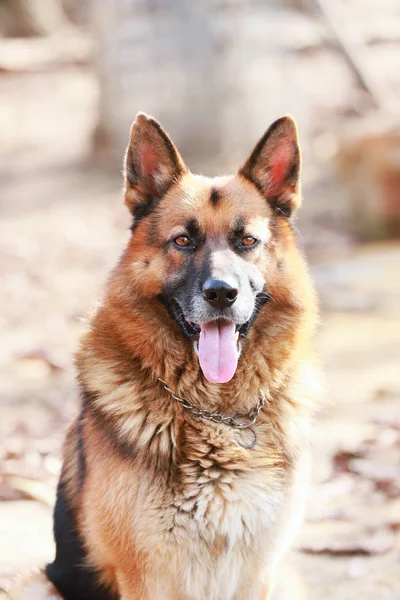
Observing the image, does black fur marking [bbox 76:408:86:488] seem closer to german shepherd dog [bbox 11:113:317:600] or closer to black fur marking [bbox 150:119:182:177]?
german shepherd dog [bbox 11:113:317:600]

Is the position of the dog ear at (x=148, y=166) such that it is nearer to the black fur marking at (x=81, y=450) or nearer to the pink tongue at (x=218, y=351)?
the pink tongue at (x=218, y=351)

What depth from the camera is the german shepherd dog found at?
9.56ft

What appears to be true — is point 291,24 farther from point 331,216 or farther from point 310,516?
point 310,516

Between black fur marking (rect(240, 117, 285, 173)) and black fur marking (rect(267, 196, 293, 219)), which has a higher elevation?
black fur marking (rect(240, 117, 285, 173))

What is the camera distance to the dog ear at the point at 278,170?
336 centimetres

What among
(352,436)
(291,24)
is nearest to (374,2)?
(291,24)

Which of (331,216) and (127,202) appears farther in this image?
(331,216)

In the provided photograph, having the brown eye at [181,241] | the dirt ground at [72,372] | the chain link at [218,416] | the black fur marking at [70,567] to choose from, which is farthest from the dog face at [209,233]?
the black fur marking at [70,567]

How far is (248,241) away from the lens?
3.27 m

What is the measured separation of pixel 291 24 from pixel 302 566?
34.1ft

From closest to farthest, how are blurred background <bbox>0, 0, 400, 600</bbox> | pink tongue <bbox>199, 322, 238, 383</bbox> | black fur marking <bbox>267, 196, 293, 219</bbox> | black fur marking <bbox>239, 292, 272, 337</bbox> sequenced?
pink tongue <bbox>199, 322, 238, 383</bbox> → black fur marking <bbox>239, 292, 272, 337</bbox> → black fur marking <bbox>267, 196, 293, 219</bbox> → blurred background <bbox>0, 0, 400, 600</bbox>

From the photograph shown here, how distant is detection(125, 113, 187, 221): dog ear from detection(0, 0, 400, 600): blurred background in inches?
30.7

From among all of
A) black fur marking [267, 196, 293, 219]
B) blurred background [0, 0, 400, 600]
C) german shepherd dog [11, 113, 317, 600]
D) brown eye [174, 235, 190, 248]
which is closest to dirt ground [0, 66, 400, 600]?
blurred background [0, 0, 400, 600]

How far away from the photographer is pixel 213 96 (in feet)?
38.0
